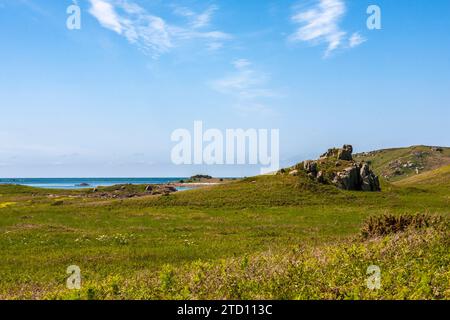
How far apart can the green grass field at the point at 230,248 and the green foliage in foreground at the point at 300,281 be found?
0.04 meters

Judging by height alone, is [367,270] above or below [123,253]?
above

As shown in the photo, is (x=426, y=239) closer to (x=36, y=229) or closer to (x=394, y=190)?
(x=36, y=229)

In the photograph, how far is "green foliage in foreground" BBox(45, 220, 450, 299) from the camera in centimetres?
1024

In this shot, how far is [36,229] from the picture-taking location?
4047 cm

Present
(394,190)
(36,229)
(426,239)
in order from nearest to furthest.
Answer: (426,239) → (36,229) → (394,190)

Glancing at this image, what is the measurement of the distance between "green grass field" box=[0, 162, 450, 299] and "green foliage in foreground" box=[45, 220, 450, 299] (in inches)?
1.6

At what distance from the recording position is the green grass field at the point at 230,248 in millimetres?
11078

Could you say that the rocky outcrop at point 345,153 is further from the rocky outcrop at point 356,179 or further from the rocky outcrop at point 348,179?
the rocky outcrop at point 348,179

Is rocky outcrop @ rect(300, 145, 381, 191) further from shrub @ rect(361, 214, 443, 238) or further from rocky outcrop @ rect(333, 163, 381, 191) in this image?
shrub @ rect(361, 214, 443, 238)

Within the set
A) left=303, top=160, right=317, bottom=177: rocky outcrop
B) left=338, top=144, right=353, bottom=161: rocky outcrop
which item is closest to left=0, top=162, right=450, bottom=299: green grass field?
left=303, top=160, right=317, bottom=177: rocky outcrop

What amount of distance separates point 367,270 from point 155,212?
49.1 meters

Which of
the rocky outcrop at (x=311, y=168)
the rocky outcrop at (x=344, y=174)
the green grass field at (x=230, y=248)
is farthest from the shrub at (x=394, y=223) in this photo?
the rocky outcrop at (x=311, y=168)
